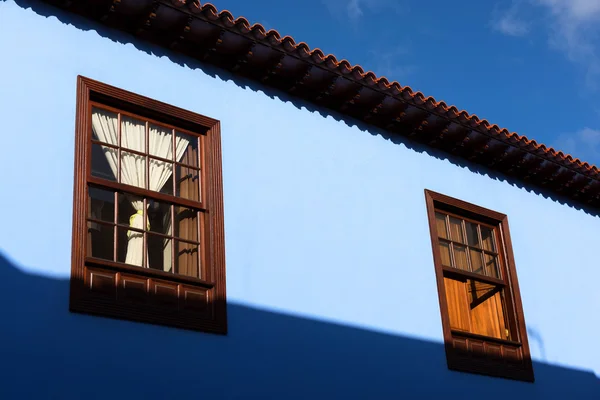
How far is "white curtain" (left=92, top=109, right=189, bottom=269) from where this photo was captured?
7238 mm

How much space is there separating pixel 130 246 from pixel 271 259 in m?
1.24

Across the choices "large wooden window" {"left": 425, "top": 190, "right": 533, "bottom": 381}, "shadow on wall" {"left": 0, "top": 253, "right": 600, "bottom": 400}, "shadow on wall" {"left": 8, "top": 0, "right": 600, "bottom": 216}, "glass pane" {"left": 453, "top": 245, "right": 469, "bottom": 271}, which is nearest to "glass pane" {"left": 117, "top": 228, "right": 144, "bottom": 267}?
"shadow on wall" {"left": 0, "top": 253, "right": 600, "bottom": 400}

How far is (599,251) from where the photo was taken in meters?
11.1

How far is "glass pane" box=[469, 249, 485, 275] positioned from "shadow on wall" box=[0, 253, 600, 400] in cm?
121

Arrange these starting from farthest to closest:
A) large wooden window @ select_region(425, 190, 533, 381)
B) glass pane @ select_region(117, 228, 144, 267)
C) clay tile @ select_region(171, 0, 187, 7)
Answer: large wooden window @ select_region(425, 190, 533, 381)
clay tile @ select_region(171, 0, 187, 7)
glass pane @ select_region(117, 228, 144, 267)

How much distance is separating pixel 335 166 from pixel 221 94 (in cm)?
132

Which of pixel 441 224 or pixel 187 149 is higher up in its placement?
pixel 187 149

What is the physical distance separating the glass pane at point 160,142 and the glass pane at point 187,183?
16 cm

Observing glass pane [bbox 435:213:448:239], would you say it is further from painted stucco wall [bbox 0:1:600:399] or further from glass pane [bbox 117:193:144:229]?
glass pane [bbox 117:193:144:229]

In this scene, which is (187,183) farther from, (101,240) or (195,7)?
(195,7)

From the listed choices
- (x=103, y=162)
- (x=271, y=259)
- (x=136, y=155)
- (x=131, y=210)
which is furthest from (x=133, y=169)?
(x=271, y=259)

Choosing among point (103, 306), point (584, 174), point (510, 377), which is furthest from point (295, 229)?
point (584, 174)

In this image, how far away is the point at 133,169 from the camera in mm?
7508

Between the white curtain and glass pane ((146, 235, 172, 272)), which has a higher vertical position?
the white curtain
